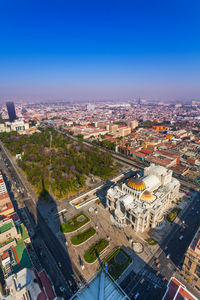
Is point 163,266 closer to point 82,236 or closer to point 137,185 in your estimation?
point 137,185

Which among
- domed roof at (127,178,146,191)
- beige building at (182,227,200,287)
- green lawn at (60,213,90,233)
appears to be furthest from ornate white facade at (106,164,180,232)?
beige building at (182,227,200,287)

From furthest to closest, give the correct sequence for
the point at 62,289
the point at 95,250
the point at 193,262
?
the point at 95,250 → the point at 62,289 → the point at 193,262

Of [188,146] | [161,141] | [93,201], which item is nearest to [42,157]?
[93,201]

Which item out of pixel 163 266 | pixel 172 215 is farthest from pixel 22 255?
pixel 172 215

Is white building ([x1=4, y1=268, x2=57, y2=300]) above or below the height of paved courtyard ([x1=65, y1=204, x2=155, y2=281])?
above

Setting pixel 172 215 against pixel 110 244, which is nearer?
pixel 110 244

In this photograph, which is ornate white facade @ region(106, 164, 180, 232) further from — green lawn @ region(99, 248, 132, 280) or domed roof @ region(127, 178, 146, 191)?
green lawn @ region(99, 248, 132, 280)
